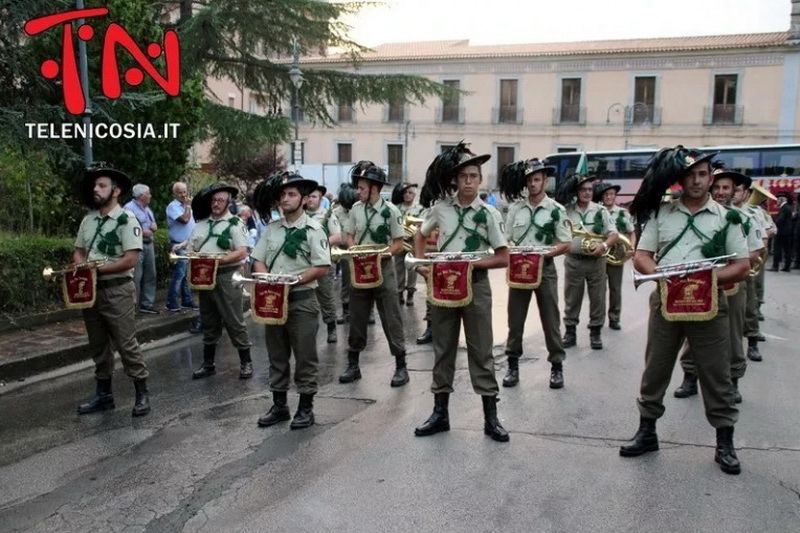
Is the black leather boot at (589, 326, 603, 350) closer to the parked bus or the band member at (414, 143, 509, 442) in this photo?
the band member at (414, 143, 509, 442)

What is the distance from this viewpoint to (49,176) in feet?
37.8

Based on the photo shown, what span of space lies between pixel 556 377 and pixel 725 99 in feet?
113

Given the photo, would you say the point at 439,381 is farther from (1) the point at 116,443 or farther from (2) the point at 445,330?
(1) the point at 116,443

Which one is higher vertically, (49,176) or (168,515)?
(49,176)

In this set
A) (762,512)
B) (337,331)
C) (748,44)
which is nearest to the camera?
(762,512)

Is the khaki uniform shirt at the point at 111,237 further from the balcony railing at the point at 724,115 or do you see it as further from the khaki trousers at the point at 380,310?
the balcony railing at the point at 724,115

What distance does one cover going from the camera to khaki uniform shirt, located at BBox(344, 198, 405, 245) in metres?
7.52

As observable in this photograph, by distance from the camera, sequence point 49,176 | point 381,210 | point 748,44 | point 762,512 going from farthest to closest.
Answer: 1. point 748,44
2. point 49,176
3. point 381,210
4. point 762,512

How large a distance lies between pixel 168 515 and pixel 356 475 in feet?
3.84

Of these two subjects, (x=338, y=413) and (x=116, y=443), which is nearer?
(x=116, y=443)

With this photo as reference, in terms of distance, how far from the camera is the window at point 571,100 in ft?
129

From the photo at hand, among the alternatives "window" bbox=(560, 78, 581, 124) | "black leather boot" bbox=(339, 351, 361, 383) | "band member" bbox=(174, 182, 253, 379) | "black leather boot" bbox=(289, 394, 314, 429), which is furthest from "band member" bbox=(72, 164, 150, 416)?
"window" bbox=(560, 78, 581, 124)

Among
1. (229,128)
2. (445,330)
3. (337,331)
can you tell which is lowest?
(337,331)

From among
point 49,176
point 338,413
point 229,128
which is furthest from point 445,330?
point 229,128
